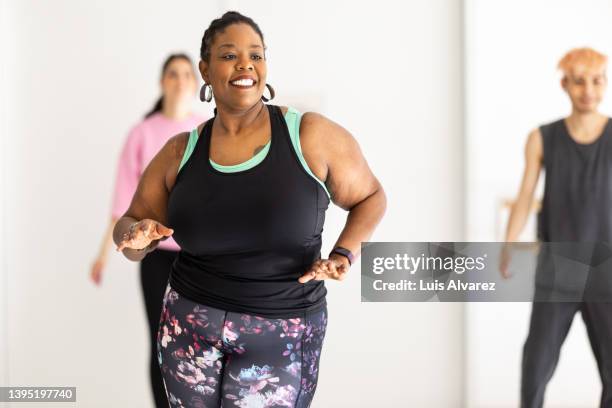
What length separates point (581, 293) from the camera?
2.75 metres

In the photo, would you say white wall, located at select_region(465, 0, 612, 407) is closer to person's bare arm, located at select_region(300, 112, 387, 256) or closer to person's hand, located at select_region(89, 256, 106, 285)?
person's bare arm, located at select_region(300, 112, 387, 256)

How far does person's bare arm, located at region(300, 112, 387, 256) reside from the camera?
1.81 meters

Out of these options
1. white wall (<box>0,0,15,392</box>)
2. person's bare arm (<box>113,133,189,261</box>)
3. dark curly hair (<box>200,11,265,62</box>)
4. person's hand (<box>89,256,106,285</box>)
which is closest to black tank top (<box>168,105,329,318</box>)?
person's bare arm (<box>113,133,189,261</box>)

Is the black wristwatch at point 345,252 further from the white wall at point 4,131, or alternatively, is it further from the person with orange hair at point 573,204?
the white wall at point 4,131

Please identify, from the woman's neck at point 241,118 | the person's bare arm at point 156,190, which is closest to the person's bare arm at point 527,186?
the woman's neck at point 241,118

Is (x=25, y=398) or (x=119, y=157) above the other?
(x=119, y=157)

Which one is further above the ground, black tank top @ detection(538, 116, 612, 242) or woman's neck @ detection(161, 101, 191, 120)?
woman's neck @ detection(161, 101, 191, 120)

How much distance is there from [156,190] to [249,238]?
1.15 feet

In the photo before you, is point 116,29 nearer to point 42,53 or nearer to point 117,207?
point 42,53

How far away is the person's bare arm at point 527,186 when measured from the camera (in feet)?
9.46

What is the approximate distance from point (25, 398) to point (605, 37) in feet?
9.70

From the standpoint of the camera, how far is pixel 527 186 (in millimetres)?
2891

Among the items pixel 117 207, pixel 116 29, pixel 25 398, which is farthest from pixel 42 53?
pixel 25 398

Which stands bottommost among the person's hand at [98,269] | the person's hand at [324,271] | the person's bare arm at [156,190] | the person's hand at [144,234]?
the person's hand at [98,269]
